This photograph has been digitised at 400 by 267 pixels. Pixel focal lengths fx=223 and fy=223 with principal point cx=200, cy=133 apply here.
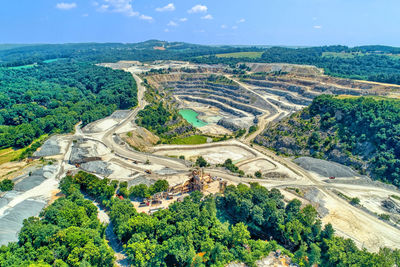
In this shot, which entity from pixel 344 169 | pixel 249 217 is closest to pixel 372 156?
pixel 344 169

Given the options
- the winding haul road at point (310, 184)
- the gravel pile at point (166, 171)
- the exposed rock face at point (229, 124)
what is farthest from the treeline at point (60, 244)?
the exposed rock face at point (229, 124)

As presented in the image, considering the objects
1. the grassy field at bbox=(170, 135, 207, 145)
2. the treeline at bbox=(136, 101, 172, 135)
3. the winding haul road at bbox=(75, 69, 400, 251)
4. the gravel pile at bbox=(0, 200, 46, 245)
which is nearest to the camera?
the gravel pile at bbox=(0, 200, 46, 245)

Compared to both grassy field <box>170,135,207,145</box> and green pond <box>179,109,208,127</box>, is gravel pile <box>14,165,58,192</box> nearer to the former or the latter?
grassy field <box>170,135,207,145</box>

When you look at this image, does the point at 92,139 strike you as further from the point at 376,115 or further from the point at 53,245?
the point at 376,115

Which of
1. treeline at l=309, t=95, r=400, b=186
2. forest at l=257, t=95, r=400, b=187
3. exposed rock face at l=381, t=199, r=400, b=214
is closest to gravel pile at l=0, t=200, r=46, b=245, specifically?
forest at l=257, t=95, r=400, b=187

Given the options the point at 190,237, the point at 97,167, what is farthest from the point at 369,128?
the point at 97,167

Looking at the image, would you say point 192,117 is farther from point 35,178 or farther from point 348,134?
point 35,178
